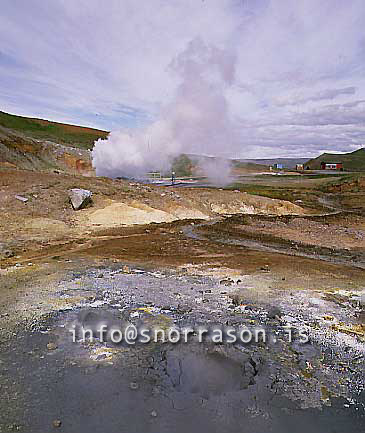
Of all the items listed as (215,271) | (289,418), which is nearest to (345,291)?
(215,271)

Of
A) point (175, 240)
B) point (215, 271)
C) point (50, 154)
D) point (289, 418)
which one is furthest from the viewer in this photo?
point (50, 154)

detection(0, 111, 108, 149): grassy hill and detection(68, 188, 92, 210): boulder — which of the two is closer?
detection(68, 188, 92, 210): boulder

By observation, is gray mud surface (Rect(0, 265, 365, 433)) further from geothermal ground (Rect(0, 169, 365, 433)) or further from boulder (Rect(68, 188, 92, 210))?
boulder (Rect(68, 188, 92, 210))

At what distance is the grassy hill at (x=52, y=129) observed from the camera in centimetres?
5819

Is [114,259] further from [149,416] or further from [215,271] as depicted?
[149,416]

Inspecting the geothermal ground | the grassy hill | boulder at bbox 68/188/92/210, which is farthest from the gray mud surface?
the grassy hill

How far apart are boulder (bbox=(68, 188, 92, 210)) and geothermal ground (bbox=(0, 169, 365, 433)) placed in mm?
4254

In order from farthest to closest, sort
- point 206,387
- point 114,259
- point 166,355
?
point 114,259 → point 166,355 → point 206,387

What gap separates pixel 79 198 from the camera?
18312 millimetres

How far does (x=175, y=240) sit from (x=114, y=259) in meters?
3.83

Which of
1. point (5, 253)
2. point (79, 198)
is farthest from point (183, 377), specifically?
point (79, 198)

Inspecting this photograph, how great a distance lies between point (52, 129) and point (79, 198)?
5145cm

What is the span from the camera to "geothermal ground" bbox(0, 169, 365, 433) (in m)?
4.20

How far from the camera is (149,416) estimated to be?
13.6ft
